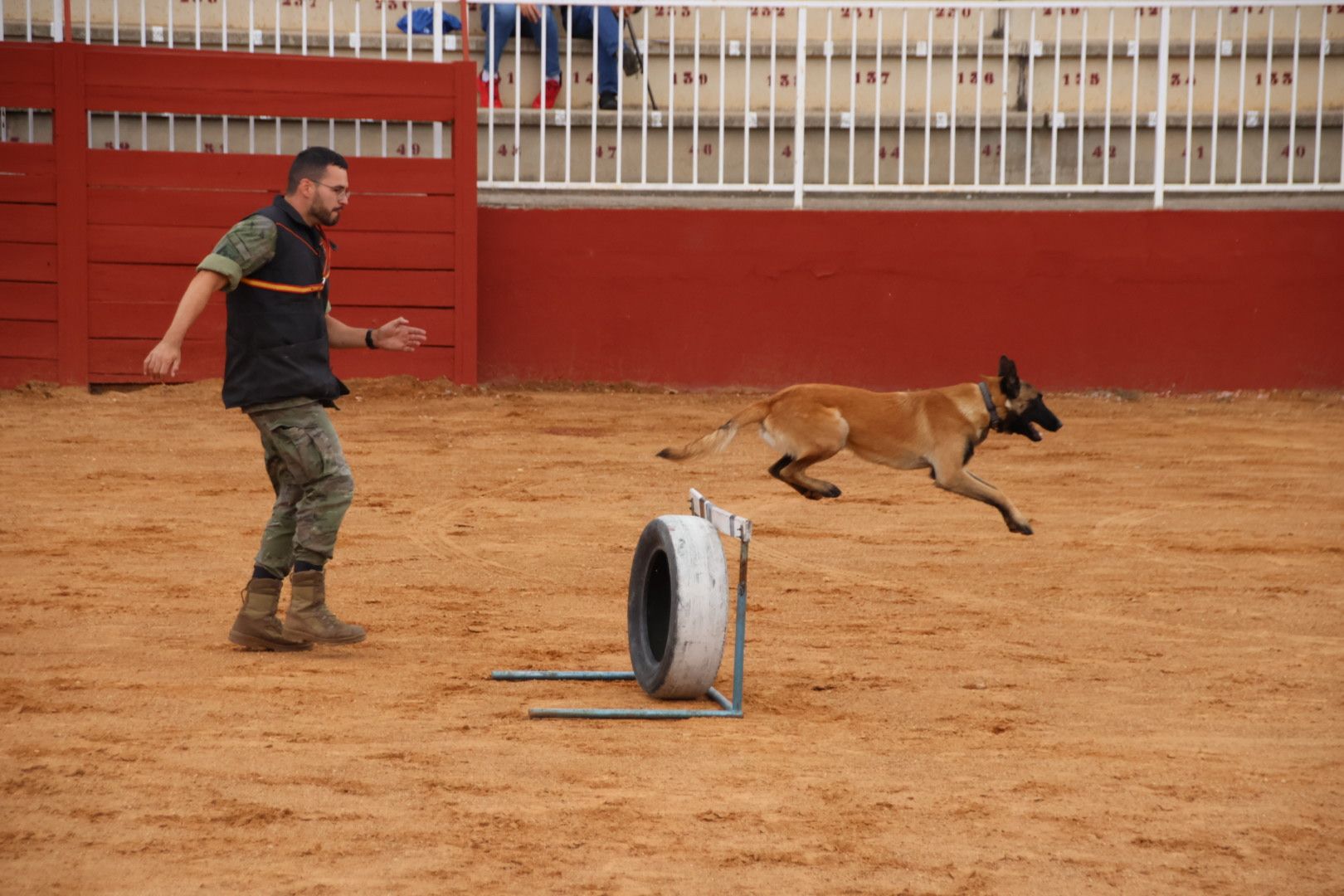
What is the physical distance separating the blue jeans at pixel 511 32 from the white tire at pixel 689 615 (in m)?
9.47

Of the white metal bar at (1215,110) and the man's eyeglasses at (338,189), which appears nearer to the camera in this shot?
the man's eyeglasses at (338,189)

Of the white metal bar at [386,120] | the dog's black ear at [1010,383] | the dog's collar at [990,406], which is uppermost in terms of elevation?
the white metal bar at [386,120]

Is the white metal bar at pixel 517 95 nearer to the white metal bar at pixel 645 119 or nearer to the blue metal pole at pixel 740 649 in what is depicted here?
the white metal bar at pixel 645 119

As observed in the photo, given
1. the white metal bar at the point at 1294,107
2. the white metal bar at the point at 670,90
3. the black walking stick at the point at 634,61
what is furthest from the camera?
the black walking stick at the point at 634,61

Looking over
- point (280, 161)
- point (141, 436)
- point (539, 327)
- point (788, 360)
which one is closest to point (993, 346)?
point (788, 360)

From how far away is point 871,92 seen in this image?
1529 cm

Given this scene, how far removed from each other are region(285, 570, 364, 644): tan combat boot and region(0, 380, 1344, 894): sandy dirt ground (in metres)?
0.10

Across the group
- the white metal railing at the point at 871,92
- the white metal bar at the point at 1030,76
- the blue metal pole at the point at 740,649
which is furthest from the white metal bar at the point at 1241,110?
the blue metal pole at the point at 740,649

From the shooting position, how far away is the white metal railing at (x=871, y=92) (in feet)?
47.9

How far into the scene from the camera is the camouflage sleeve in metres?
5.97

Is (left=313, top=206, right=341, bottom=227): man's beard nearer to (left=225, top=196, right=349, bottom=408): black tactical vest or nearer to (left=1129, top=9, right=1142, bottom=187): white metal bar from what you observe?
(left=225, top=196, right=349, bottom=408): black tactical vest

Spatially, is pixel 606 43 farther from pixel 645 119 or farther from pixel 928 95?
pixel 928 95

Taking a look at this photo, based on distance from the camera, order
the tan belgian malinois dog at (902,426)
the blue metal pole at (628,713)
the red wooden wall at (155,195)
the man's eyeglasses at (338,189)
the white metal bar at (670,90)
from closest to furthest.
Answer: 1. the blue metal pole at (628,713)
2. the man's eyeglasses at (338,189)
3. the tan belgian malinois dog at (902,426)
4. the red wooden wall at (155,195)
5. the white metal bar at (670,90)

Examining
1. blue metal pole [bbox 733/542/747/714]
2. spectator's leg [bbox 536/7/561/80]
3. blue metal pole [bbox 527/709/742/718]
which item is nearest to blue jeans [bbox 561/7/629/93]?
spectator's leg [bbox 536/7/561/80]
